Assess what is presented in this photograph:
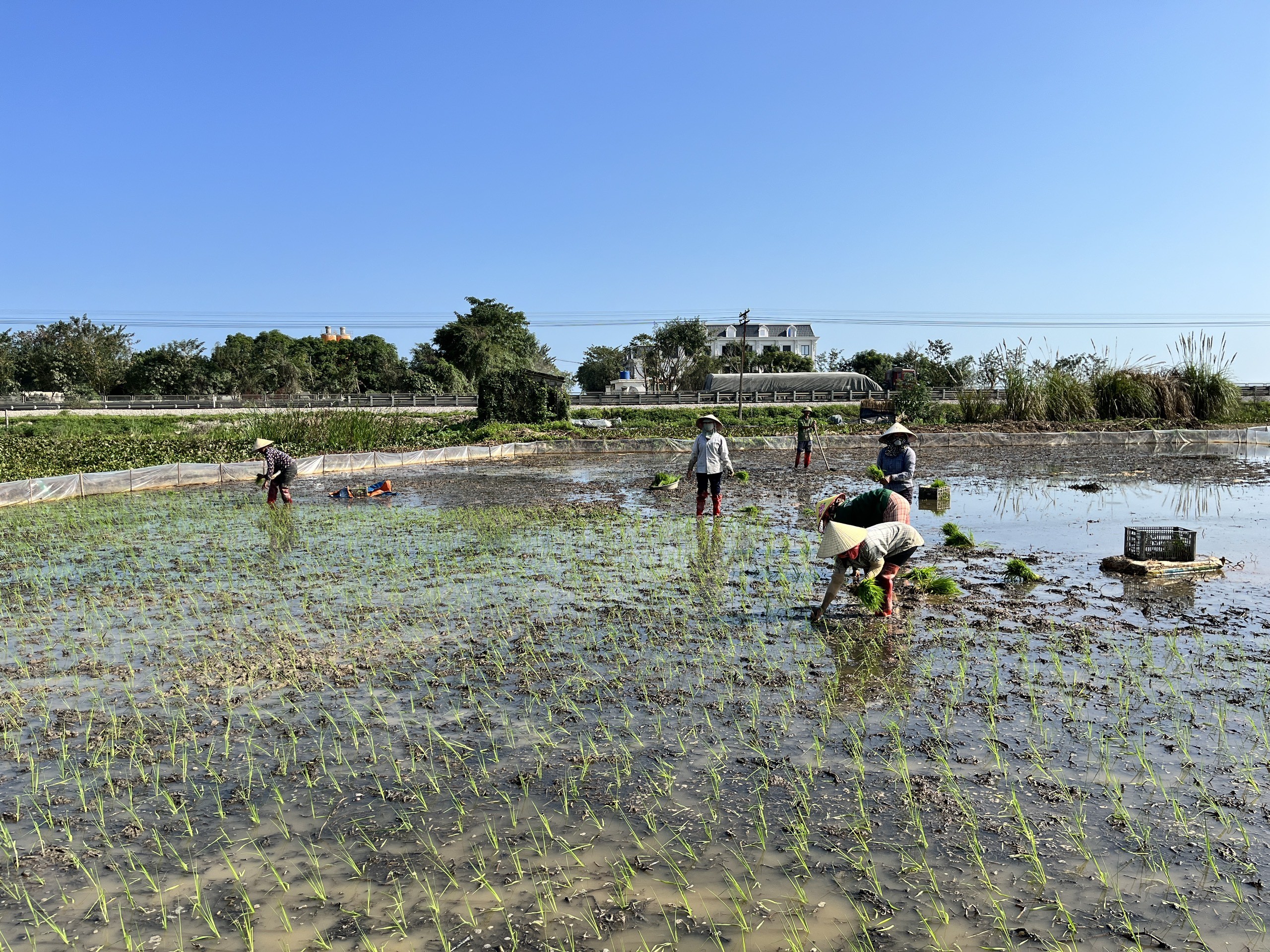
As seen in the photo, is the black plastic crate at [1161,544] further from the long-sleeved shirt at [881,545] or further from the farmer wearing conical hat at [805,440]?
the farmer wearing conical hat at [805,440]

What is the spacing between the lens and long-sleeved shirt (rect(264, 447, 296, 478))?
44.3 feet

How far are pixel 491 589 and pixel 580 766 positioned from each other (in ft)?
12.7

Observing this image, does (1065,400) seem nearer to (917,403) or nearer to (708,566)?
(917,403)

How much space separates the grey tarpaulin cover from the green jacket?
49.5 m

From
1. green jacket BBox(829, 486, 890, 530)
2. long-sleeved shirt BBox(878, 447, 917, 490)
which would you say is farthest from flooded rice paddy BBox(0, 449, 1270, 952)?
long-sleeved shirt BBox(878, 447, 917, 490)

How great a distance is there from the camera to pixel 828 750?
4.41m

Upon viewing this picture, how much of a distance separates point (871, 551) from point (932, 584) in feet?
5.94

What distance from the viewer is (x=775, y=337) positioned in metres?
119

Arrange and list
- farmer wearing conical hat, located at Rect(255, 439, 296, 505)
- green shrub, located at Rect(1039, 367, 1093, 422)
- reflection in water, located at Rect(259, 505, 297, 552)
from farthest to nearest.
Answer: green shrub, located at Rect(1039, 367, 1093, 422)
farmer wearing conical hat, located at Rect(255, 439, 296, 505)
reflection in water, located at Rect(259, 505, 297, 552)

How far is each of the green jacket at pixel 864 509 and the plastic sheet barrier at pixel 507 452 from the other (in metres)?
13.4

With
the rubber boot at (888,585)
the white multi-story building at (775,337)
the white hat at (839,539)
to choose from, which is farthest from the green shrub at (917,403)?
the white multi-story building at (775,337)

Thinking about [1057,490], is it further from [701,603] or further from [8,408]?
[8,408]

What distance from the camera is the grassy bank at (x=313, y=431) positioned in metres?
20.5

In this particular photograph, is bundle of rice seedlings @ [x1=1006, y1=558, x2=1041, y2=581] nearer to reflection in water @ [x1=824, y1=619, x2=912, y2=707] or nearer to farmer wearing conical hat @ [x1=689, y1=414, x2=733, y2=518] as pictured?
reflection in water @ [x1=824, y1=619, x2=912, y2=707]
